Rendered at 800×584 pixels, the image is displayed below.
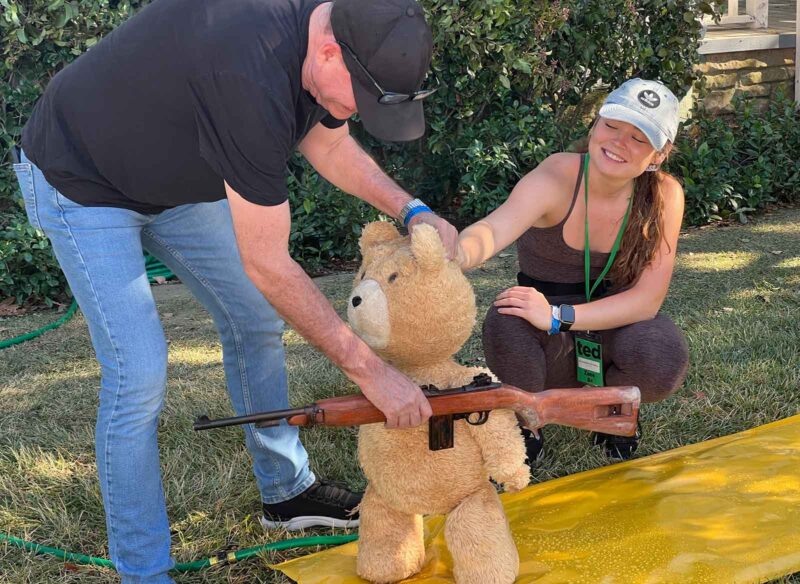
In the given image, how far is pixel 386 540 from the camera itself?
2.54 metres

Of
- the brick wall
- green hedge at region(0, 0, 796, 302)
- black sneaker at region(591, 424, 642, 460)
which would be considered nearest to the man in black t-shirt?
black sneaker at region(591, 424, 642, 460)

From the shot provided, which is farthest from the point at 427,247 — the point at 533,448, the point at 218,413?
the point at 218,413

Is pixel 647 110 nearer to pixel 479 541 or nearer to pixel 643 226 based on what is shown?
pixel 643 226

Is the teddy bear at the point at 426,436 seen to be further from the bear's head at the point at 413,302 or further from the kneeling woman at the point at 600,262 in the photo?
the kneeling woman at the point at 600,262

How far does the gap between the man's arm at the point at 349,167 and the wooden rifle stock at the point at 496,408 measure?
24.8 inches

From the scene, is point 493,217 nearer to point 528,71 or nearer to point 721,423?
point 721,423

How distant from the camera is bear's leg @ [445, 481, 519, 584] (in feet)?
7.93

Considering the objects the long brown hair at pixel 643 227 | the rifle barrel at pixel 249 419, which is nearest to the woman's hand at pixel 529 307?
the long brown hair at pixel 643 227

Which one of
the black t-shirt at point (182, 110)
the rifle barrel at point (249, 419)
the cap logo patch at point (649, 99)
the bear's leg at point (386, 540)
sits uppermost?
the black t-shirt at point (182, 110)

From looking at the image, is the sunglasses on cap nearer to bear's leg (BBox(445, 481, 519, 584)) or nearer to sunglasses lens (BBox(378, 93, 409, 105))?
sunglasses lens (BBox(378, 93, 409, 105))

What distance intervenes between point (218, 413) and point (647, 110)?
7.36ft

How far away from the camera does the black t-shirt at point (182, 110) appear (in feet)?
6.55

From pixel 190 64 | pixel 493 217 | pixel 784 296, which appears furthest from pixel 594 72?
pixel 190 64

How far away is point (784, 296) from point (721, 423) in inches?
72.1
